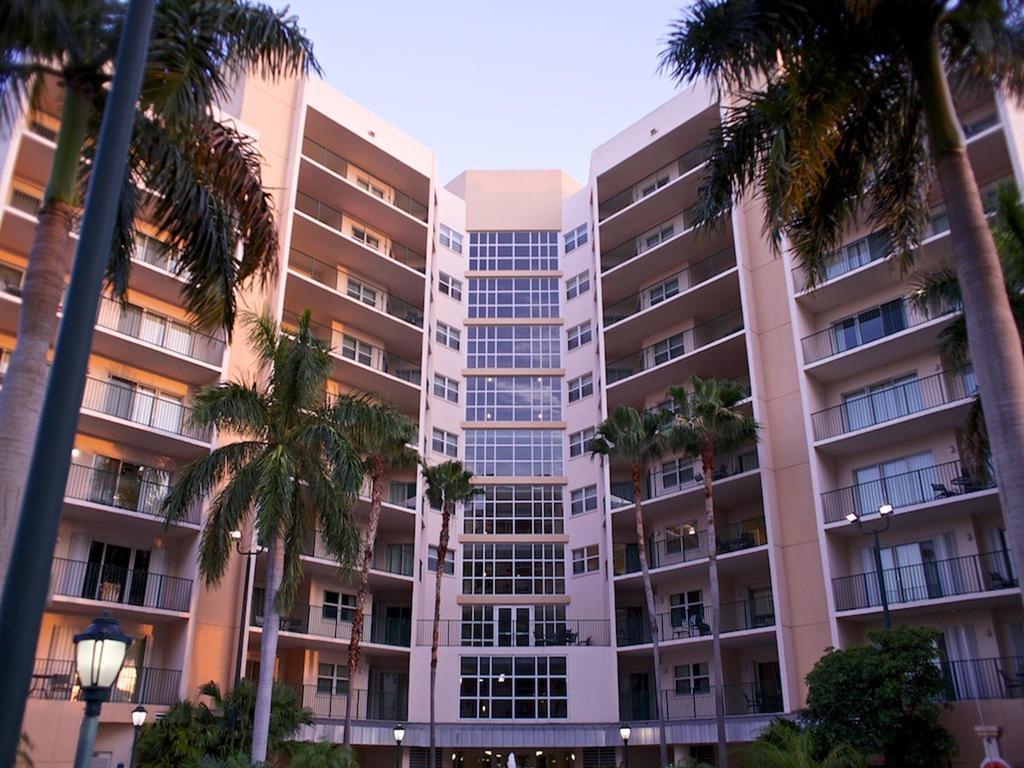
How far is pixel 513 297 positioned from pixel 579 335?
5.07 m

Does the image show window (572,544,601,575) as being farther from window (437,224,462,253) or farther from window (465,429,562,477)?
window (437,224,462,253)

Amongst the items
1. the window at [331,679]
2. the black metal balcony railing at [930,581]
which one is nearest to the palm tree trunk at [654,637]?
the black metal balcony railing at [930,581]

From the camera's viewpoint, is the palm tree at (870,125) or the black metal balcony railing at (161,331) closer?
the palm tree at (870,125)

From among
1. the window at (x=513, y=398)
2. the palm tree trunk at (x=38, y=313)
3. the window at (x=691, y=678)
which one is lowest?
the window at (x=691, y=678)

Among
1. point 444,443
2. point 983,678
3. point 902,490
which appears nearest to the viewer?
point 983,678

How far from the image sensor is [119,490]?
3353cm

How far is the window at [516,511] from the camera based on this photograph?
49.7 m

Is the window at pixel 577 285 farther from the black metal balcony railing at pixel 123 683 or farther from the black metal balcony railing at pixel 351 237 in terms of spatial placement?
the black metal balcony railing at pixel 123 683

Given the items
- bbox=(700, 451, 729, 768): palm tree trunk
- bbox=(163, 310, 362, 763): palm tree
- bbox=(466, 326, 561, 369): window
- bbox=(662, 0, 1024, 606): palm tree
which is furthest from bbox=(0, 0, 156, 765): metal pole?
bbox=(466, 326, 561, 369): window

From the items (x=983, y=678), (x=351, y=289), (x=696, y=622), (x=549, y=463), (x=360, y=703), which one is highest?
(x=351, y=289)

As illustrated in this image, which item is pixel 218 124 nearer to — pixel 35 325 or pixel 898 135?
pixel 35 325

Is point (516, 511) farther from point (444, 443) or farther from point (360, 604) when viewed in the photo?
point (360, 604)

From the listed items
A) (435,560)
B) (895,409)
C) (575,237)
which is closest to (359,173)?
(575,237)

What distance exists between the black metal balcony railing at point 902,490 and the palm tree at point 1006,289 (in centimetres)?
464
